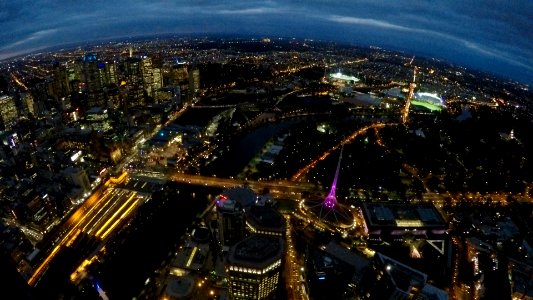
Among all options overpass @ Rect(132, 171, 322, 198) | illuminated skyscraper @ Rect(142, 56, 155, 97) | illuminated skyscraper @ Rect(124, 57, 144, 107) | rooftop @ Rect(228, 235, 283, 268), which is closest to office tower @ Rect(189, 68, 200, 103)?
illuminated skyscraper @ Rect(142, 56, 155, 97)

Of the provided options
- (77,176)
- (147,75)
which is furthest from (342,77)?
(77,176)

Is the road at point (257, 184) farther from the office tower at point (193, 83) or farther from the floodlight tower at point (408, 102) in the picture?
the office tower at point (193, 83)

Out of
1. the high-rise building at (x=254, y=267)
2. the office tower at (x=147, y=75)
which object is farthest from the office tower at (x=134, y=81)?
the high-rise building at (x=254, y=267)

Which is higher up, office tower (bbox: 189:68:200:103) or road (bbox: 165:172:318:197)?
office tower (bbox: 189:68:200:103)

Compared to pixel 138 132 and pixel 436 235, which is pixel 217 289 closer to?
pixel 436 235

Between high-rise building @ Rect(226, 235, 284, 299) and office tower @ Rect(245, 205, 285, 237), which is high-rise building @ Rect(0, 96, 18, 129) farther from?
high-rise building @ Rect(226, 235, 284, 299)

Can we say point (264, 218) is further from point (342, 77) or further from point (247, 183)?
point (342, 77)
